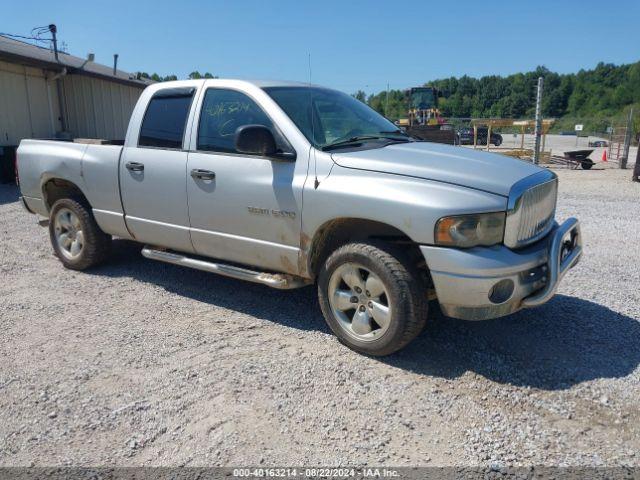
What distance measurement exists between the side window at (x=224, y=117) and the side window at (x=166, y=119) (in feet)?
0.79

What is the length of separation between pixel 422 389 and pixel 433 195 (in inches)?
49.4

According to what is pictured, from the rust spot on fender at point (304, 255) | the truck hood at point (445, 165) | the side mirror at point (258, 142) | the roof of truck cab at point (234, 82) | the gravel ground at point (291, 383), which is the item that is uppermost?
the roof of truck cab at point (234, 82)

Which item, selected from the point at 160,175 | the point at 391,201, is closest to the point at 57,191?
the point at 160,175

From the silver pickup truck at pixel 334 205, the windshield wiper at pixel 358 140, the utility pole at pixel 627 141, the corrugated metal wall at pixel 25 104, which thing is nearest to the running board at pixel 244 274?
the silver pickup truck at pixel 334 205

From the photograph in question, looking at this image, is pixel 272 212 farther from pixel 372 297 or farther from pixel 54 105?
pixel 54 105

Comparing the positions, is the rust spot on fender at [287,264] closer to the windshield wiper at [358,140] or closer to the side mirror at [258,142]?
the side mirror at [258,142]

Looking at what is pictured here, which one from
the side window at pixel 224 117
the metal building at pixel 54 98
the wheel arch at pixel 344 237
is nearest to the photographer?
the wheel arch at pixel 344 237

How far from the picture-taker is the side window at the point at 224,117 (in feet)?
14.3

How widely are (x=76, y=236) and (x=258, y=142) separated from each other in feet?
10.1

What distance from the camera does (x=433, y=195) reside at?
335 cm

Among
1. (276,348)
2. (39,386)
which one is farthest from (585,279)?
(39,386)

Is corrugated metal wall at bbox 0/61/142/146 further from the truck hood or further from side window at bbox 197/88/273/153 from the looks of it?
the truck hood

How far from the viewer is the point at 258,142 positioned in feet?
12.8

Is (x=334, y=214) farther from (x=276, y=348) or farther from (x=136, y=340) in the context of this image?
(x=136, y=340)
